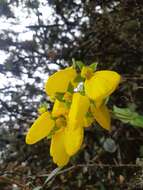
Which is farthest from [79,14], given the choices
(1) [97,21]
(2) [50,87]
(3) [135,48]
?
(2) [50,87]

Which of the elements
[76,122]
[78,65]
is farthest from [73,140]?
[78,65]

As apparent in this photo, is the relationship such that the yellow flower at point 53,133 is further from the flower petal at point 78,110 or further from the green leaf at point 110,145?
the green leaf at point 110,145

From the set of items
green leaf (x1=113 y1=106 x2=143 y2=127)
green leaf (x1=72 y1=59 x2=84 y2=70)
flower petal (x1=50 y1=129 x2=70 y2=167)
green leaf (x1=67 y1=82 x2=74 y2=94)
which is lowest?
flower petal (x1=50 y1=129 x2=70 y2=167)

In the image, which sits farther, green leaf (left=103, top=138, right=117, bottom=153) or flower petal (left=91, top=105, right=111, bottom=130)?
green leaf (left=103, top=138, right=117, bottom=153)

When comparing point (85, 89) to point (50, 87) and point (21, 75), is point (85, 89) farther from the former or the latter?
point (21, 75)

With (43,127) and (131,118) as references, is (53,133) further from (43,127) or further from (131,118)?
(131,118)

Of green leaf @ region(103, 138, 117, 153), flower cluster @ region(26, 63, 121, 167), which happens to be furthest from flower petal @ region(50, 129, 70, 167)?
green leaf @ region(103, 138, 117, 153)

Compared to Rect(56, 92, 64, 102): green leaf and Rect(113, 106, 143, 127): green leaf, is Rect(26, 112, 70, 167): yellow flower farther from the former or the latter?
Rect(113, 106, 143, 127): green leaf

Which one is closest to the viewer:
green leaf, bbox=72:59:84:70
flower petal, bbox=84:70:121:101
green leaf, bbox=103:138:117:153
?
flower petal, bbox=84:70:121:101
